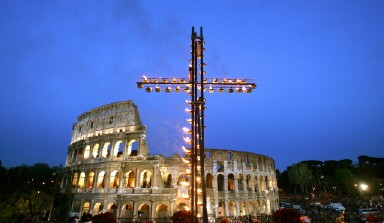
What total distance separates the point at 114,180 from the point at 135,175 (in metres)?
4.34

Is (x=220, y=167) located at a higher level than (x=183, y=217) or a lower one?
higher

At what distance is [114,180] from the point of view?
34031 mm

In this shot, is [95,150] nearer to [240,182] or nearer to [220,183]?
[220,183]

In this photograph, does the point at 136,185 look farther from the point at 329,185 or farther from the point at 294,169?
the point at 329,185

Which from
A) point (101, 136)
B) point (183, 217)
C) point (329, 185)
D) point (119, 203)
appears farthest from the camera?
point (329, 185)

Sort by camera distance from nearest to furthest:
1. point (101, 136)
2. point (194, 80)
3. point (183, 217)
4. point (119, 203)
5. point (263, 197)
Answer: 1. point (194, 80)
2. point (183, 217)
3. point (119, 203)
4. point (101, 136)
5. point (263, 197)

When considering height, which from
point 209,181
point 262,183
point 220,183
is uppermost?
point 262,183

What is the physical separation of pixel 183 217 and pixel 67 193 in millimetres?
26520

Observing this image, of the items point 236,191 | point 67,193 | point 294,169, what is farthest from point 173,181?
point 294,169

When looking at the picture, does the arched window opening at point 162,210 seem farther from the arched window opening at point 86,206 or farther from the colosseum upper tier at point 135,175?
the arched window opening at point 86,206

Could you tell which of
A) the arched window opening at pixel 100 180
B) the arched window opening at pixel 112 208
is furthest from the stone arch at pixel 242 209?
the arched window opening at pixel 100 180

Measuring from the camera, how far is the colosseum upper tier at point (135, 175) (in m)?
30.7

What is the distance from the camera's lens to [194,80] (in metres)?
11.5

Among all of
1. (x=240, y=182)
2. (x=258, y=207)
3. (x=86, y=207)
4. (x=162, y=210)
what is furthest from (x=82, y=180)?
(x=258, y=207)
